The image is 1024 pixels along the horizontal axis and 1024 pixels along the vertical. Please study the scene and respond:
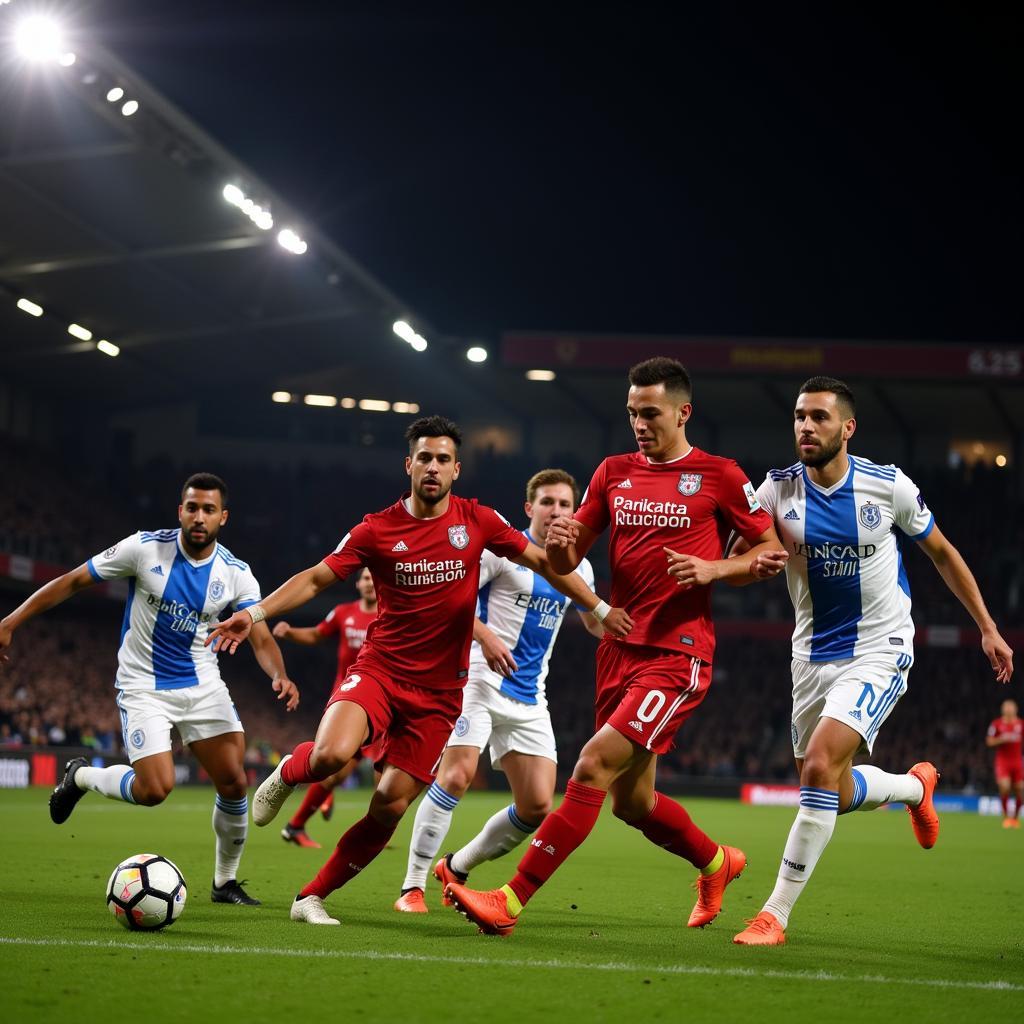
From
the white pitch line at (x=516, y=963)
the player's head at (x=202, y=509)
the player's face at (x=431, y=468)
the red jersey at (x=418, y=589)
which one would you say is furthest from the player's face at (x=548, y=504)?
the white pitch line at (x=516, y=963)

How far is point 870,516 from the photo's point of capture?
23.8ft

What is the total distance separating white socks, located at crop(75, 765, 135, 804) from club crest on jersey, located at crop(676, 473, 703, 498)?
3911mm

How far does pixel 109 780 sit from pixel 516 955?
11.8 ft

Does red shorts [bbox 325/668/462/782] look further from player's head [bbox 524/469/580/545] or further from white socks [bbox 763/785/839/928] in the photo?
player's head [bbox 524/469/580/545]

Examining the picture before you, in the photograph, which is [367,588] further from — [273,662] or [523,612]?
[273,662]

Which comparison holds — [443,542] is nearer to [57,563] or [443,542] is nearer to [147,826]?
[147,826]

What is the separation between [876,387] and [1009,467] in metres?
7.31

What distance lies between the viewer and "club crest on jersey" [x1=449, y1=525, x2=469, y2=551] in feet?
24.5

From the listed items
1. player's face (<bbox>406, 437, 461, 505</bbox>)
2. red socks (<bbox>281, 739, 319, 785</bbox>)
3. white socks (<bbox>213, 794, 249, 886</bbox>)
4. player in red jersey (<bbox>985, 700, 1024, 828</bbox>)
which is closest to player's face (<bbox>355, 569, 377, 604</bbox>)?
white socks (<bbox>213, 794, 249, 886</bbox>)

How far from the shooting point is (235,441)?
45.6 metres

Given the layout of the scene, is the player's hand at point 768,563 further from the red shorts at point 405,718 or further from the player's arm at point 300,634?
the player's arm at point 300,634

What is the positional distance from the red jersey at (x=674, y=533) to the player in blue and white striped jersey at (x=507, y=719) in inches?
49.3

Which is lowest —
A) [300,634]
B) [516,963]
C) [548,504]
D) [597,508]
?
[516,963]

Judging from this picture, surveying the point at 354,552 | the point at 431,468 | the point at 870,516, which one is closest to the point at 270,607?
the point at 354,552
